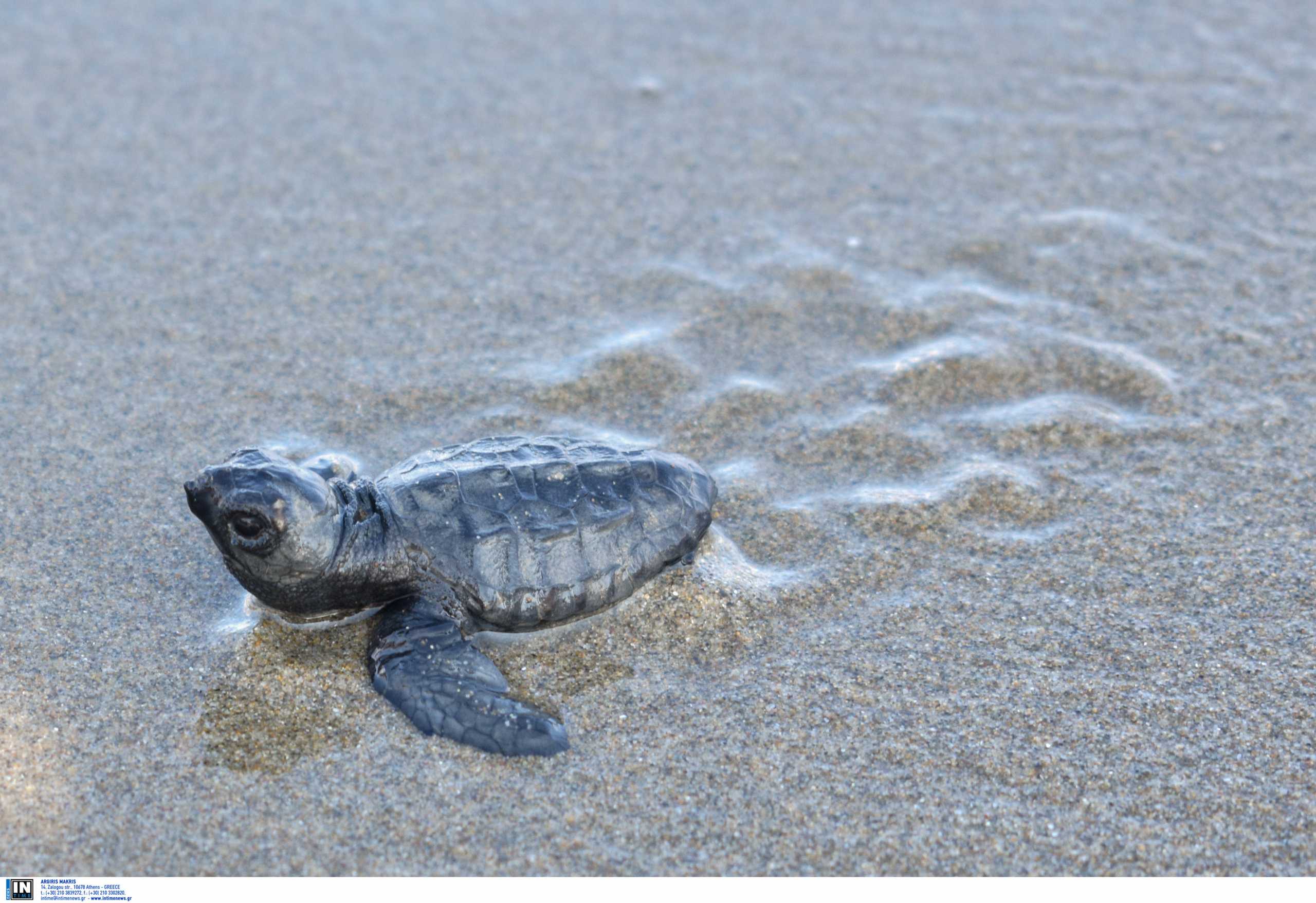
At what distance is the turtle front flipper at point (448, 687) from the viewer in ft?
9.70

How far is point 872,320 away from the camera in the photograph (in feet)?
15.4

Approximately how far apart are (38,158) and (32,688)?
362cm

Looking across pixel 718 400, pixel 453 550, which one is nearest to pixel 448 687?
pixel 453 550

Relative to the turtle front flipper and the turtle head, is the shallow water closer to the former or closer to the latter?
the turtle front flipper

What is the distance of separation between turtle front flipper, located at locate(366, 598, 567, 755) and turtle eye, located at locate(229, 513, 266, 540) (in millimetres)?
456

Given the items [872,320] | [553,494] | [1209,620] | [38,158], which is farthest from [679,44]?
[1209,620]

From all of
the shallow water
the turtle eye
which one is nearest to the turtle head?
the turtle eye

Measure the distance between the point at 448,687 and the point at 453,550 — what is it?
40cm

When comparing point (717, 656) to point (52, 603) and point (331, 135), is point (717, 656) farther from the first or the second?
point (331, 135)

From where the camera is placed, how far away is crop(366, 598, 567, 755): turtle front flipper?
2.96 m

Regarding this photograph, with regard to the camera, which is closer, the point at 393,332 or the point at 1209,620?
the point at 1209,620

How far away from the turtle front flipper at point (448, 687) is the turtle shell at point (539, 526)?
0.42 feet

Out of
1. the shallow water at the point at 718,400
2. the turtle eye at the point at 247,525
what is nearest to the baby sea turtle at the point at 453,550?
the turtle eye at the point at 247,525

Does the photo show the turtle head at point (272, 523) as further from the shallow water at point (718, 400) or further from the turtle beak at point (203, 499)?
the shallow water at point (718, 400)
